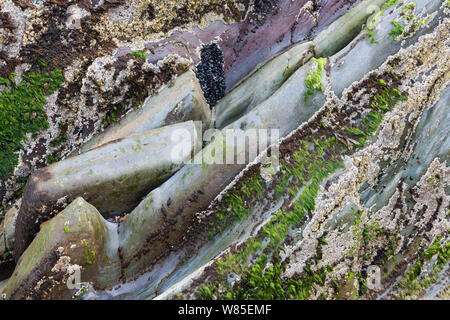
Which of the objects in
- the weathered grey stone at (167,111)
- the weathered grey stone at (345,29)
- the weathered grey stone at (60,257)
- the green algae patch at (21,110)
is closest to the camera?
the weathered grey stone at (60,257)

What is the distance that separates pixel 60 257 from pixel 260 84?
9.90 ft

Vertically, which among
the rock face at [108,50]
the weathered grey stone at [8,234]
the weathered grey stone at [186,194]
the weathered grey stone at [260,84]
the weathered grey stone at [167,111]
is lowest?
the weathered grey stone at [186,194]

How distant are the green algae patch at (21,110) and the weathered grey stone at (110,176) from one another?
1.03m

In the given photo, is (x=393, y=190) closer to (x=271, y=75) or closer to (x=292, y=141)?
(x=292, y=141)

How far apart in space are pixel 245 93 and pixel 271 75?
409mm

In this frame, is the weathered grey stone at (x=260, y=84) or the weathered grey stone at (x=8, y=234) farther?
the weathered grey stone at (x=260, y=84)

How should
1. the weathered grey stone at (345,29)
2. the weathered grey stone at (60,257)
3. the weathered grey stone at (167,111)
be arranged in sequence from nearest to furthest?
the weathered grey stone at (60,257) → the weathered grey stone at (345,29) → the weathered grey stone at (167,111)

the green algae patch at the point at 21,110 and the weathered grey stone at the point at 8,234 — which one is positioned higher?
the green algae patch at the point at 21,110

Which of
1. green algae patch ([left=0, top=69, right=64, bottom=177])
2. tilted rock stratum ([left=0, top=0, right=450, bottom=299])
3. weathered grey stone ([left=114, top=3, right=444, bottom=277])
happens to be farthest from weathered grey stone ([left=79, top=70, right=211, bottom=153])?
weathered grey stone ([left=114, top=3, right=444, bottom=277])

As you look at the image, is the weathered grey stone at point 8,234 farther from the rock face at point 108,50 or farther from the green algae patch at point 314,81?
the green algae patch at point 314,81

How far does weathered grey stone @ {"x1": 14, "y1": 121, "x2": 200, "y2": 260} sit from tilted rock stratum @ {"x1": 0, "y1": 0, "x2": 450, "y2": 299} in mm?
18

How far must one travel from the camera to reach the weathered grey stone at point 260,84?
15.9ft

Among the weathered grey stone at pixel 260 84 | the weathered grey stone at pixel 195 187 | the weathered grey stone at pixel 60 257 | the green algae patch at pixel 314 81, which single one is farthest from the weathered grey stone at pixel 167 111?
the green algae patch at pixel 314 81

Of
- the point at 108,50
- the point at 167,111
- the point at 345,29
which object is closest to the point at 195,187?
Result: the point at 167,111
